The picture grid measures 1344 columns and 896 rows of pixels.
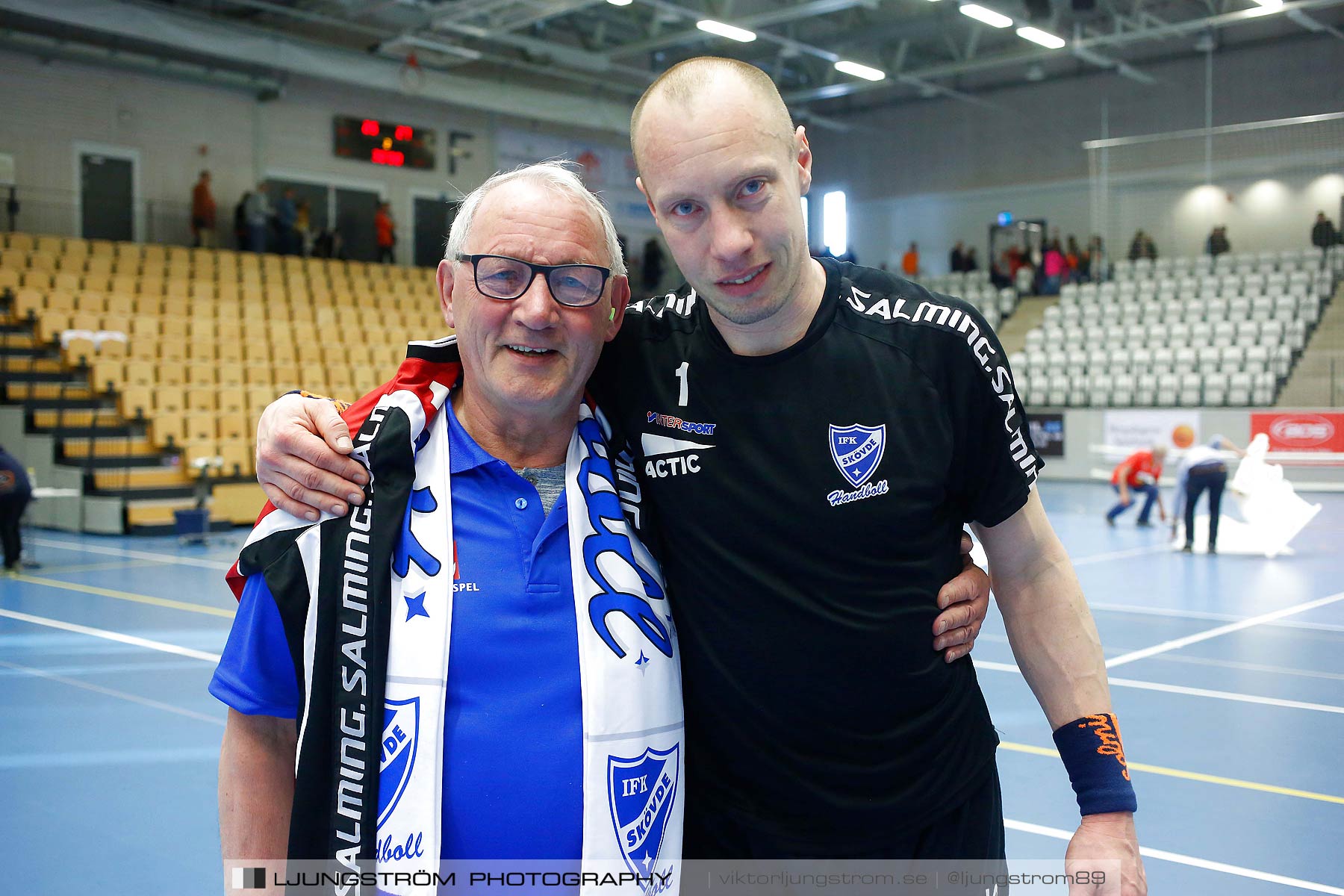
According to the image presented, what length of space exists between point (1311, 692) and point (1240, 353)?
587 inches

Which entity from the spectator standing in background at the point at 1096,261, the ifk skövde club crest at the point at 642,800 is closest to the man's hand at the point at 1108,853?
the ifk skövde club crest at the point at 642,800

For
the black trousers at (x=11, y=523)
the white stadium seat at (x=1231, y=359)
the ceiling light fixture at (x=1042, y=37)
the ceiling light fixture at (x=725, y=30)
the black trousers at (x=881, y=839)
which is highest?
the ceiling light fixture at (x=1042, y=37)

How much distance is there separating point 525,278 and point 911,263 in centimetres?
2522

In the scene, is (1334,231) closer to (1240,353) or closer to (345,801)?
(1240,353)

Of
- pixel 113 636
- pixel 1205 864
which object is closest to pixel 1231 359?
pixel 1205 864

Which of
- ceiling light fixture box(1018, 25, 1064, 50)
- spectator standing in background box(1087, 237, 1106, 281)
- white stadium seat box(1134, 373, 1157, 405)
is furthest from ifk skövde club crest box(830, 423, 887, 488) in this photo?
spectator standing in background box(1087, 237, 1106, 281)

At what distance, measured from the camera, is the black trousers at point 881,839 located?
5.97 ft

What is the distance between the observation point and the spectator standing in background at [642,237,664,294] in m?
24.4

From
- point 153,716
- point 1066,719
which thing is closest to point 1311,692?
point 1066,719

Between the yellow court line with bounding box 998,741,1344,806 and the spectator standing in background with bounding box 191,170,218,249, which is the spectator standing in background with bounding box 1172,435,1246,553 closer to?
the yellow court line with bounding box 998,741,1344,806

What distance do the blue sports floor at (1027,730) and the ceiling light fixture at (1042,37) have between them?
1248 cm

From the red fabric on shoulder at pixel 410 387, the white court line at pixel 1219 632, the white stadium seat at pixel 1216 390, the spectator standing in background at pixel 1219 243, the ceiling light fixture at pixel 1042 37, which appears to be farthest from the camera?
the spectator standing in background at pixel 1219 243

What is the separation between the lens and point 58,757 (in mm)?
4672

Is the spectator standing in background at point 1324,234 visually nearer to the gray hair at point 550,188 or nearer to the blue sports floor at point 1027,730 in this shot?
the blue sports floor at point 1027,730
